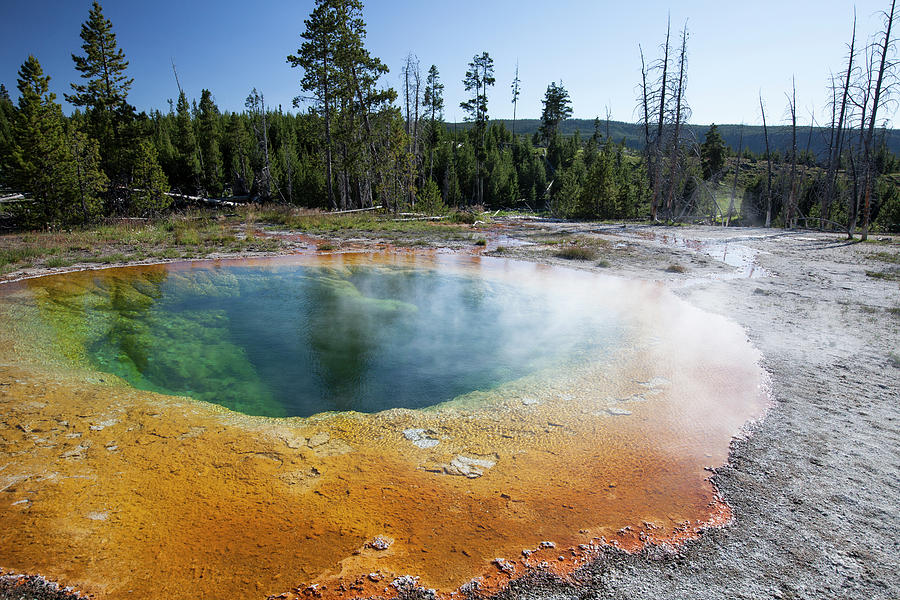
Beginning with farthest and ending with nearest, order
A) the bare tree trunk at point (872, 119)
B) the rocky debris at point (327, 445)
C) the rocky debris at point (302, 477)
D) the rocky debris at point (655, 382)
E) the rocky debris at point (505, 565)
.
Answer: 1. the bare tree trunk at point (872, 119)
2. the rocky debris at point (655, 382)
3. the rocky debris at point (327, 445)
4. the rocky debris at point (302, 477)
5. the rocky debris at point (505, 565)

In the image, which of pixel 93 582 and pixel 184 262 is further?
pixel 184 262

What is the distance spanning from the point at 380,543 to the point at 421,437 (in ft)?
4.52

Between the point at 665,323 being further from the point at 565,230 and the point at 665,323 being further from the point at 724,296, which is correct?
the point at 565,230

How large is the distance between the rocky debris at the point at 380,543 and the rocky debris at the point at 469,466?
0.87m

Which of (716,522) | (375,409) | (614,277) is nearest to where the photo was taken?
(716,522)

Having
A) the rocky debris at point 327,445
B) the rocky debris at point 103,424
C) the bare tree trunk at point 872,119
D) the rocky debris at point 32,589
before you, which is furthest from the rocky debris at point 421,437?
the bare tree trunk at point 872,119

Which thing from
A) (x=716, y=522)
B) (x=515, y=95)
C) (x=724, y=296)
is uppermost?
(x=515, y=95)

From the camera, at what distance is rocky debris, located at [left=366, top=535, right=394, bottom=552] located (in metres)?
2.90

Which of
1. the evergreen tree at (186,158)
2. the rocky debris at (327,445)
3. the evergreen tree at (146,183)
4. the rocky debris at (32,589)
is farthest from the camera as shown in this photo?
the evergreen tree at (186,158)

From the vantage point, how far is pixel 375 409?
5.02m

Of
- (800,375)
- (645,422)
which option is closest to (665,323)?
(800,375)

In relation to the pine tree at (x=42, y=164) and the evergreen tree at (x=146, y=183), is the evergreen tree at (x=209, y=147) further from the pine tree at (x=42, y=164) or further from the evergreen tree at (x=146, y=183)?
the pine tree at (x=42, y=164)

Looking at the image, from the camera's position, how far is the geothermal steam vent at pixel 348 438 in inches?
112

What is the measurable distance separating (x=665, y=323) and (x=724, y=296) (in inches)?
102
